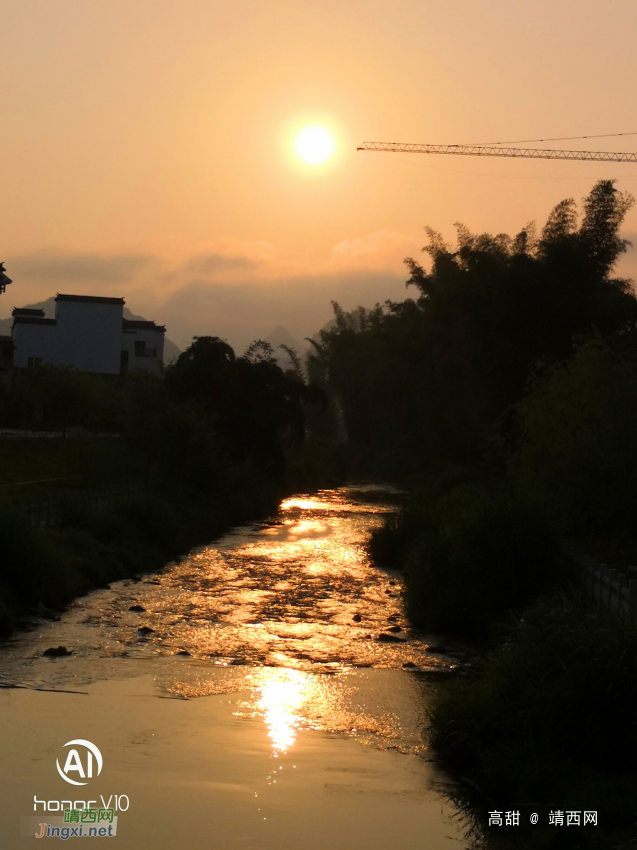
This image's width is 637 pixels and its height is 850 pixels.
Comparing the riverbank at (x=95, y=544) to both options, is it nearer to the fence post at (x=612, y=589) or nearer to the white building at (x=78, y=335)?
the fence post at (x=612, y=589)

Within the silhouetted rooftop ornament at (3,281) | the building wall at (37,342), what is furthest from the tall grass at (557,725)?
the building wall at (37,342)

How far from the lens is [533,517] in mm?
16875

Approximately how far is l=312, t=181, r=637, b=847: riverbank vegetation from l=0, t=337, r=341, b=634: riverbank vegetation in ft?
21.2

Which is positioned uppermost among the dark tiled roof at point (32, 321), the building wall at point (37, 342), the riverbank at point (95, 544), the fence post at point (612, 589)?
the dark tiled roof at point (32, 321)

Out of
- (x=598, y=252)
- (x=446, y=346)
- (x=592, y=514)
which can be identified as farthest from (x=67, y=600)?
(x=446, y=346)

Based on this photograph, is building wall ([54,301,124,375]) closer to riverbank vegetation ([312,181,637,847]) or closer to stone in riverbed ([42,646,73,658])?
riverbank vegetation ([312,181,637,847])

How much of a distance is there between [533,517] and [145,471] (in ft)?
67.7

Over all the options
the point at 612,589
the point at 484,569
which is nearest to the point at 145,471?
the point at 484,569

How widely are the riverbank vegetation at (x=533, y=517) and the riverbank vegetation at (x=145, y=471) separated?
6451 millimetres

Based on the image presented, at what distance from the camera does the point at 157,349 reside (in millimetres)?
93438

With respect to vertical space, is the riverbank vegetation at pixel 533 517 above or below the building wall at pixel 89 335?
below

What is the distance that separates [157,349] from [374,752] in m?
85.2

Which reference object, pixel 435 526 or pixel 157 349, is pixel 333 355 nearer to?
pixel 157 349

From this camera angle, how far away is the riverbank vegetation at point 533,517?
905 cm
